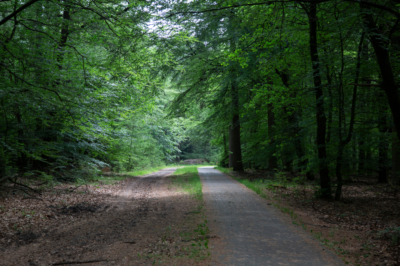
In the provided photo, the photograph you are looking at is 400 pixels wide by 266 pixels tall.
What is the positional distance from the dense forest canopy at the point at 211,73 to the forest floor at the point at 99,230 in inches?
68.3

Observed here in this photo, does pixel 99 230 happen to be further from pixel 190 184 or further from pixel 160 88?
pixel 160 88

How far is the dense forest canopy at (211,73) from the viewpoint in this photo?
7.66m

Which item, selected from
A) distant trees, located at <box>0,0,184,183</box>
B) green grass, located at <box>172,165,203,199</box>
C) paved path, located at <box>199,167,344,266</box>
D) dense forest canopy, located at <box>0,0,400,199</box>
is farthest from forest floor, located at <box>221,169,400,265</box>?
distant trees, located at <box>0,0,184,183</box>

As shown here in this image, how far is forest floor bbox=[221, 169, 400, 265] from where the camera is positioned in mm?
5193

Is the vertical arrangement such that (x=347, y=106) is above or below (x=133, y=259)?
above

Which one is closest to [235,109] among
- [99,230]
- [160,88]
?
[160,88]

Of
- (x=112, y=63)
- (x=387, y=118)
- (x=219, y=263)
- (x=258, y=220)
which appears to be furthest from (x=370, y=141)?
(x=112, y=63)

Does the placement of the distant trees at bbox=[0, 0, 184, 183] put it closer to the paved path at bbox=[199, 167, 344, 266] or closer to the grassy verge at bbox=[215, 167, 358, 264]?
the paved path at bbox=[199, 167, 344, 266]

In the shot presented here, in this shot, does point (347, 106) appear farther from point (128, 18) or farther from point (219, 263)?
point (128, 18)

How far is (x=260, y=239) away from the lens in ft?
18.7

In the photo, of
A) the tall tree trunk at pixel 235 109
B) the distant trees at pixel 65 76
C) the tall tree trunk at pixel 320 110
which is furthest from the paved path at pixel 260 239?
the tall tree trunk at pixel 235 109

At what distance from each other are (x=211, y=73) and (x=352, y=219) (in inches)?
457

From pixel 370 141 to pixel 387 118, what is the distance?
983 millimetres

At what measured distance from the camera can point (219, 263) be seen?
4570 millimetres
